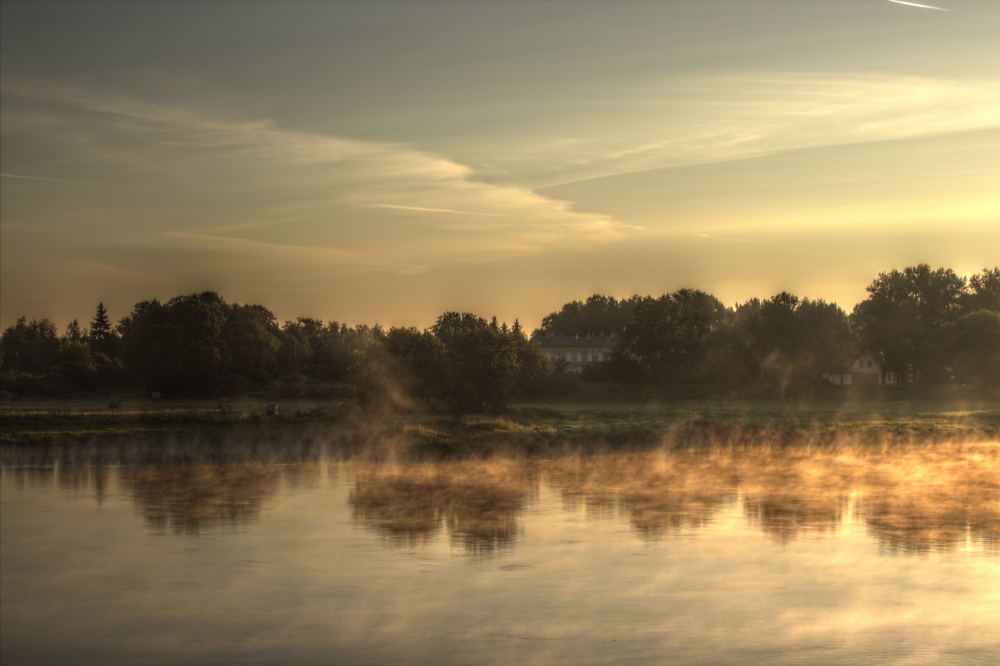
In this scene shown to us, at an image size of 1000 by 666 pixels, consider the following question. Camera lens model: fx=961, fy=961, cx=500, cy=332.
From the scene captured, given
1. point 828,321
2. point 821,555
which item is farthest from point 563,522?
point 828,321

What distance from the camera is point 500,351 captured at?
173 ft

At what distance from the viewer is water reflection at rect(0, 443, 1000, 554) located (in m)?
22.9

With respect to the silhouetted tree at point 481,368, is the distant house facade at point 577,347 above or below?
above

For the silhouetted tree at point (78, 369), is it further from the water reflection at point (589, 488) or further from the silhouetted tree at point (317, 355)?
the water reflection at point (589, 488)

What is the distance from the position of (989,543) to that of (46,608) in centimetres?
1863

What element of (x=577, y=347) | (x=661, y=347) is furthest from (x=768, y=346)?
(x=577, y=347)

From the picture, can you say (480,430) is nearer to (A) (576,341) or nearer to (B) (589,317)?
(A) (576,341)

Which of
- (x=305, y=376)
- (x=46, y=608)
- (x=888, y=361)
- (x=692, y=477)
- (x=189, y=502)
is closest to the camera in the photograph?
(x=46, y=608)

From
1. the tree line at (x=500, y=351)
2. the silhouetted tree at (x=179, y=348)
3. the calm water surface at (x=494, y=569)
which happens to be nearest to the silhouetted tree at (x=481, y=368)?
the tree line at (x=500, y=351)

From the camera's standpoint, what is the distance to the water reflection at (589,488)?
22.9 metres

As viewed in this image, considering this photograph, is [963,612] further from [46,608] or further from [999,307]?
[999,307]

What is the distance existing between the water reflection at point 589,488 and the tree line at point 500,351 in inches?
520

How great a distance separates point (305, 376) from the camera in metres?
90.9

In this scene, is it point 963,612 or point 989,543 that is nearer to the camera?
point 963,612
